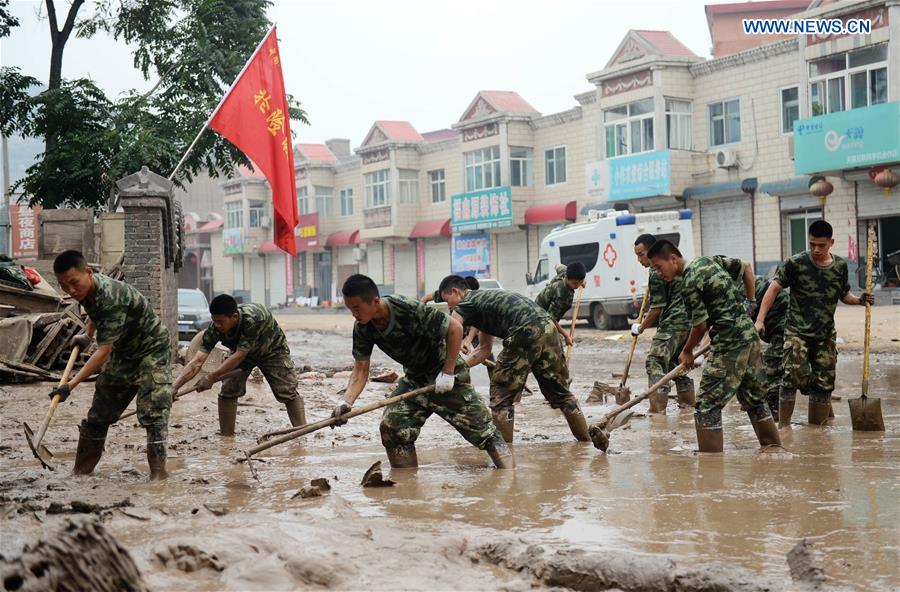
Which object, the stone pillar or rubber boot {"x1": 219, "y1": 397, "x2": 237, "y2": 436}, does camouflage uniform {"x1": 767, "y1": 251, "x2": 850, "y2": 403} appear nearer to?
rubber boot {"x1": 219, "y1": 397, "x2": 237, "y2": 436}

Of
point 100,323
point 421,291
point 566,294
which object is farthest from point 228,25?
point 421,291

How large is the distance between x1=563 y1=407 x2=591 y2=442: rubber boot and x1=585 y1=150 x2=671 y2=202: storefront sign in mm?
22490

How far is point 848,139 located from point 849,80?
1.72 metres

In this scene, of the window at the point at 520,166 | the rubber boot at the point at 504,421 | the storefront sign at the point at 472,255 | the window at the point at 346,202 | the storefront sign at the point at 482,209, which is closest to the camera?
the rubber boot at the point at 504,421

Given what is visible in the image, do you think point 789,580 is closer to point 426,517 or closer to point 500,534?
point 500,534

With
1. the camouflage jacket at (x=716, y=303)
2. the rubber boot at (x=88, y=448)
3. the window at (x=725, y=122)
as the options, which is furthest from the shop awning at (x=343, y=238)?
A: the camouflage jacket at (x=716, y=303)

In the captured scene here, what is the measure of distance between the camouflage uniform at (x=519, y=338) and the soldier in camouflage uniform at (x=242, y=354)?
1980 mm

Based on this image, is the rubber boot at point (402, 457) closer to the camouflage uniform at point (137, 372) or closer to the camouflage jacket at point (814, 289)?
the camouflage uniform at point (137, 372)

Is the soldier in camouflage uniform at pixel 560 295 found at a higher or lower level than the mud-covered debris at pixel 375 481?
higher

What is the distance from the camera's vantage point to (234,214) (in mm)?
54906

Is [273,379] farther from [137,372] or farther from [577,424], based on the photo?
[577,424]

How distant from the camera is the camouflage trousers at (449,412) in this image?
21.1ft

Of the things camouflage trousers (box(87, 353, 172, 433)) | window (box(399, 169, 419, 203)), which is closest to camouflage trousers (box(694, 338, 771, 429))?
camouflage trousers (box(87, 353, 172, 433))

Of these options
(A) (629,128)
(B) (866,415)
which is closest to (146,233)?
(B) (866,415)
